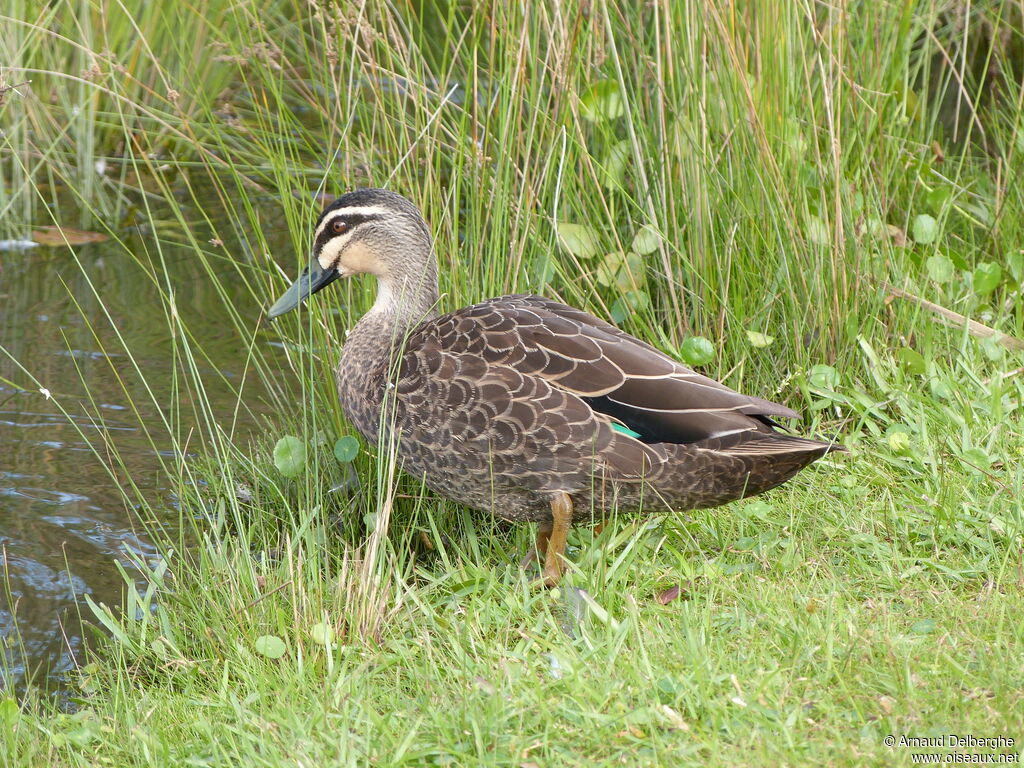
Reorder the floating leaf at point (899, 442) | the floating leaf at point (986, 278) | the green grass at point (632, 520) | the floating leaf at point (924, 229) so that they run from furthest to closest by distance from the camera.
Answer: the floating leaf at point (924, 229) → the floating leaf at point (986, 278) → the floating leaf at point (899, 442) → the green grass at point (632, 520)

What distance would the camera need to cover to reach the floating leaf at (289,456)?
14.1ft

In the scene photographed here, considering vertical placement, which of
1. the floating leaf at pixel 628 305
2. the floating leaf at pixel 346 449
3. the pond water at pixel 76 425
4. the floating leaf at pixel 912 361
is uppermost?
the floating leaf at pixel 628 305

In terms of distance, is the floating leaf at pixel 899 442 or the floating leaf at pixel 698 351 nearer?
the floating leaf at pixel 899 442

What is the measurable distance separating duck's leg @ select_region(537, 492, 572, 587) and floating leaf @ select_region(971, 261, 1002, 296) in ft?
7.53

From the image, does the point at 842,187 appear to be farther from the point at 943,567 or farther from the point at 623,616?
the point at 623,616

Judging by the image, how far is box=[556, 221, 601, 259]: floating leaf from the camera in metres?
4.89

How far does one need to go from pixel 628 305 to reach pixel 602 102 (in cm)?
81

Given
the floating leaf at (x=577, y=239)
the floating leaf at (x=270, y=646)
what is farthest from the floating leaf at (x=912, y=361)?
the floating leaf at (x=270, y=646)

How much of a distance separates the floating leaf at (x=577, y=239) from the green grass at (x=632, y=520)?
0.25 ft

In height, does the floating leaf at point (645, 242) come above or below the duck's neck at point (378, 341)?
above

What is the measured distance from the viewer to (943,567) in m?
3.62

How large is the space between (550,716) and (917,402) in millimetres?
2289

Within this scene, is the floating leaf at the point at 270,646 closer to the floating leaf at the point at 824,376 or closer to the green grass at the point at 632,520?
the green grass at the point at 632,520

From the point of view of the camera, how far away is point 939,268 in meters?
5.15
